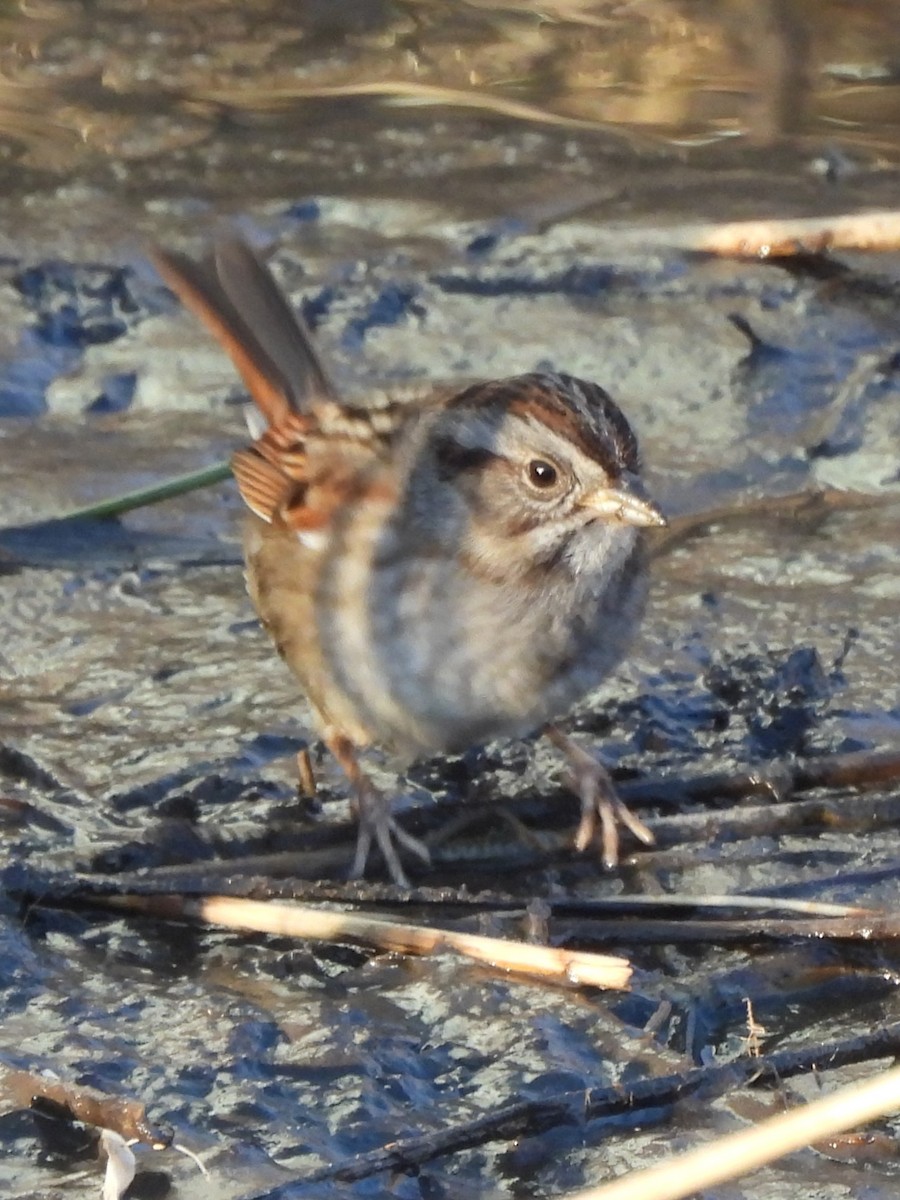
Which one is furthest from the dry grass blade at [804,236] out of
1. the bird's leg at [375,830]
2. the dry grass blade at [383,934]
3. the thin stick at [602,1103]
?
the thin stick at [602,1103]

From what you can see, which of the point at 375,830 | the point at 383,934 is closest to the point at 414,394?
A: the point at 375,830

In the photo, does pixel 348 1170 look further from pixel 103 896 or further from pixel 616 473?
pixel 616 473

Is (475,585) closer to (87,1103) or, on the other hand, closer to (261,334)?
(261,334)

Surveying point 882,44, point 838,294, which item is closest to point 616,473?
point 838,294

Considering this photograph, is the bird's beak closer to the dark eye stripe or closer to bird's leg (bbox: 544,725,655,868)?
the dark eye stripe

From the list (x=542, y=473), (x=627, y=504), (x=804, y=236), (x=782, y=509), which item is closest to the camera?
(x=627, y=504)
